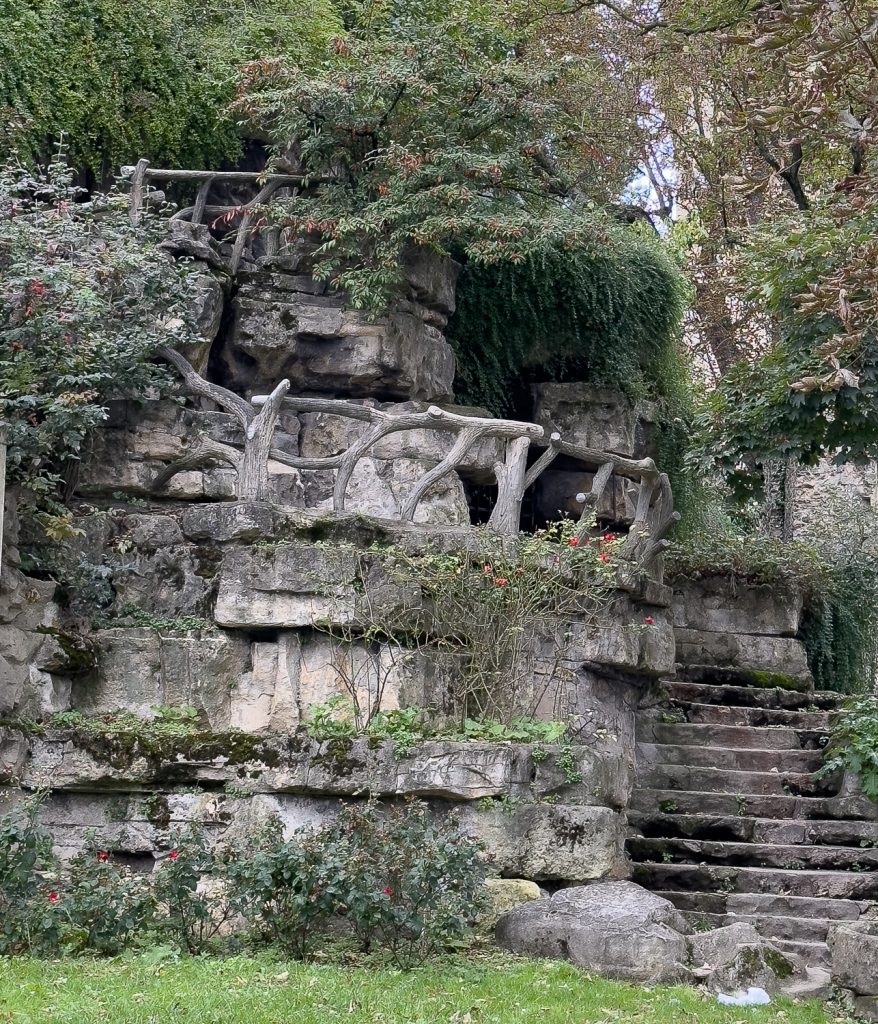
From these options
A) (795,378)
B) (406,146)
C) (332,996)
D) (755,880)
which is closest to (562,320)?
(406,146)

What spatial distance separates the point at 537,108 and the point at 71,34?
453cm

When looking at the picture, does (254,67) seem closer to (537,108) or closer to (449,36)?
(449,36)

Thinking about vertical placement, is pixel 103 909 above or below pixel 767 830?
below

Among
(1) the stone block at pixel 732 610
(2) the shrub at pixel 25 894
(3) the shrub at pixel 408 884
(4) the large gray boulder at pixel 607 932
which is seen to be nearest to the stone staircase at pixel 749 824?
(4) the large gray boulder at pixel 607 932

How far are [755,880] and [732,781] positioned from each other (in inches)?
65.8

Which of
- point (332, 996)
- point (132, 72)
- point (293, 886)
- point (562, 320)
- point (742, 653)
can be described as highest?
point (132, 72)

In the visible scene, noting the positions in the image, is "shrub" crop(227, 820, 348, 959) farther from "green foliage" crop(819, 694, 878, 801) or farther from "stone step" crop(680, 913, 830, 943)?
"green foliage" crop(819, 694, 878, 801)

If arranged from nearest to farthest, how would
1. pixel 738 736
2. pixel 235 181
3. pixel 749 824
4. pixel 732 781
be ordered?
1. pixel 749 824
2. pixel 732 781
3. pixel 738 736
4. pixel 235 181

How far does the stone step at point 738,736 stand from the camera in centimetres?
1272

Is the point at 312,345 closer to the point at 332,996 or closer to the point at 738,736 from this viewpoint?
the point at 738,736

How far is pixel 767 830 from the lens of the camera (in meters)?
11.0

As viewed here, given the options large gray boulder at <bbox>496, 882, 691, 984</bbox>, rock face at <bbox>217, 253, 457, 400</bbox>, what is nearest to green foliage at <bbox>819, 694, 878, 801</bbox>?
large gray boulder at <bbox>496, 882, 691, 984</bbox>

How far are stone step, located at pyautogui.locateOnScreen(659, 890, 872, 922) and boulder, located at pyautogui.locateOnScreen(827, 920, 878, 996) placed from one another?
168 centimetres

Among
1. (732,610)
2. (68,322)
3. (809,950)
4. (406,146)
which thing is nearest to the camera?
(809,950)
